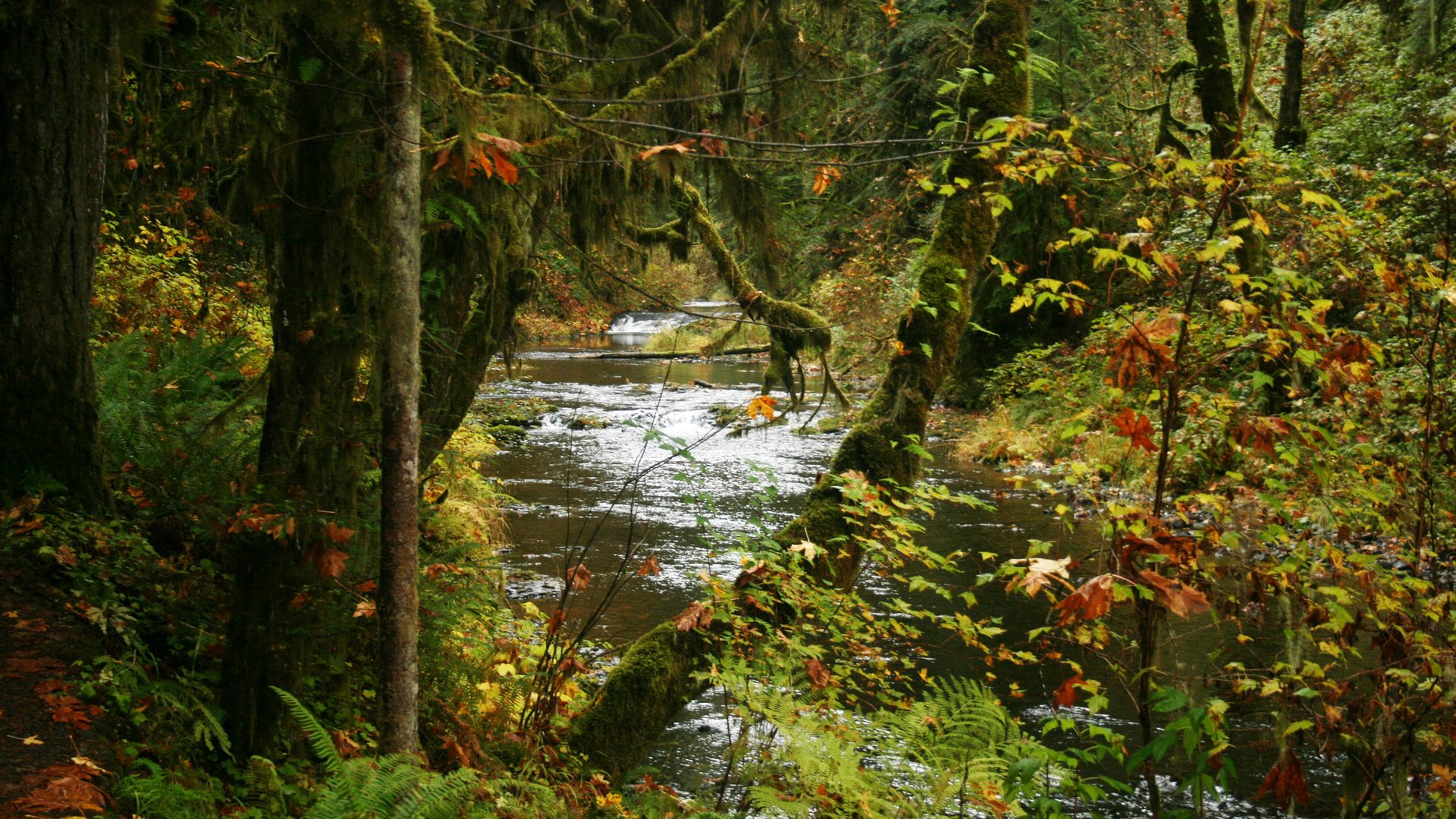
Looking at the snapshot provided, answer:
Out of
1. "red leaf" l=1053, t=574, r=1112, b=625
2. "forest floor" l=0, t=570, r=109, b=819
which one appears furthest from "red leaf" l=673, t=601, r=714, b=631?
"forest floor" l=0, t=570, r=109, b=819

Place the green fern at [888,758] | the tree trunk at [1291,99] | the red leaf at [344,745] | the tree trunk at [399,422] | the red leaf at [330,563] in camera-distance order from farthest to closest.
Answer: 1. the tree trunk at [1291,99]
2. the green fern at [888,758]
3. the red leaf at [344,745]
4. the red leaf at [330,563]
5. the tree trunk at [399,422]

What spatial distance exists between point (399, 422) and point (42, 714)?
1.56 m

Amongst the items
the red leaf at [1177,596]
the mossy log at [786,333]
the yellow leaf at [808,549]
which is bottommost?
the yellow leaf at [808,549]

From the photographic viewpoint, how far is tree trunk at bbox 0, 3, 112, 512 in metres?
4.04

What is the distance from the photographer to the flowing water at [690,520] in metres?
6.02

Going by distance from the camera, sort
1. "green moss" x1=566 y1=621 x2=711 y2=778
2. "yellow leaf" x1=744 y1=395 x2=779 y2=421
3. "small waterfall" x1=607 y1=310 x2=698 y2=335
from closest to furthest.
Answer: "yellow leaf" x1=744 y1=395 x2=779 y2=421
"green moss" x1=566 y1=621 x2=711 y2=778
"small waterfall" x1=607 y1=310 x2=698 y2=335

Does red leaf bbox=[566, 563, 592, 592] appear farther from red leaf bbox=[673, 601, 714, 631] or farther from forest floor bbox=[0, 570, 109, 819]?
forest floor bbox=[0, 570, 109, 819]

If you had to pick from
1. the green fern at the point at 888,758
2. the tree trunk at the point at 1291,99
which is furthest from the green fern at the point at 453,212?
the tree trunk at the point at 1291,99

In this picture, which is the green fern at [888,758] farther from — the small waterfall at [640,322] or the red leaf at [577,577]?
the small waterfall at [640,322]

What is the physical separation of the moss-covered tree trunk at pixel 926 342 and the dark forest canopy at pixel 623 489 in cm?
3

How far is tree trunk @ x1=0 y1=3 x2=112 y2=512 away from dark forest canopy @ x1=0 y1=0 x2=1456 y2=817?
0.05 feet

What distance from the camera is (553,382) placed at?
21578mm

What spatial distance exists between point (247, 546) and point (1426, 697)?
469 centimetres

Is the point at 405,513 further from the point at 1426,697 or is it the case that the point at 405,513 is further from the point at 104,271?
the point at 104,271
